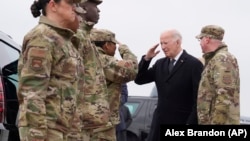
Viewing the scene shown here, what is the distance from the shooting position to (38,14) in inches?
152

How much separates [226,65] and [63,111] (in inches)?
124

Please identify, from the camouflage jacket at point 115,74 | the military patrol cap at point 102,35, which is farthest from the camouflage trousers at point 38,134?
the military patrol cap at point 102,35

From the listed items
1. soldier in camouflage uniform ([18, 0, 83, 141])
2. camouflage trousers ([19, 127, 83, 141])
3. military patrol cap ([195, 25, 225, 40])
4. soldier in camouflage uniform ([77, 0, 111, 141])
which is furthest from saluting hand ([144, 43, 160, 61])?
camouflage trousers ([19, 127, 83, 141])

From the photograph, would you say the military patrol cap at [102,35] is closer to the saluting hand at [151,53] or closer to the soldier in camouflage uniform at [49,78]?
the saluting hand at [151,53]

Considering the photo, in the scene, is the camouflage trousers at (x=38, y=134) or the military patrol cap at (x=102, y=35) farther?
the military patrol cap at (x=102, y=35)

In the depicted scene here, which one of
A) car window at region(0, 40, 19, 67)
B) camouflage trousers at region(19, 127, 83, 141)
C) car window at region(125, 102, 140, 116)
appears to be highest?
car window at region(0, 40, 19, 67)

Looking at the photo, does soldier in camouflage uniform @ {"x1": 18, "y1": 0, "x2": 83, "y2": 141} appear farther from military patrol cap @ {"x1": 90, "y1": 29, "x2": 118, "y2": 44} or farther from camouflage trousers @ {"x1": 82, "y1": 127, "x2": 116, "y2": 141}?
military patrol cap @ {"x1": 90, "y1": 29, "x2": 118, "y2": 44}

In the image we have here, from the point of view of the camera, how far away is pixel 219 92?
6180 mm

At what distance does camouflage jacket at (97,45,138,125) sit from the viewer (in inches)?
211

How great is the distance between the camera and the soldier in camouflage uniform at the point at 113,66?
5363 millimetres

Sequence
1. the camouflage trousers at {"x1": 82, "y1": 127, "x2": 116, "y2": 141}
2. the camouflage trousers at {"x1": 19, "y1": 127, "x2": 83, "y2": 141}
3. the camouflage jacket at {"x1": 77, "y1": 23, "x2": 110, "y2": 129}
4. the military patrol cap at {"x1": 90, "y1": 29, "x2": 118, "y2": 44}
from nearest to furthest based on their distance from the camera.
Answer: the camouflage trousers at {"x1": 19, "y1": 127, "x2": 83, "y2": 141} → the camouflage jacket at {"x1": 77, "y1": 23, "x2": 110, "y2": 129} → the camouflage trousers at {"x1": 82, "y1": 127, "x2": 116, "y2": 141} → the military patrol cap at {"x1": 90, "y1": 29, "x2": 118, "y2": 44}

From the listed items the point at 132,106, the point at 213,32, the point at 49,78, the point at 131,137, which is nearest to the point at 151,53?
the point at 213,32

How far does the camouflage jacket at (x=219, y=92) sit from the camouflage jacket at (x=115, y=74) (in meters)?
1.06

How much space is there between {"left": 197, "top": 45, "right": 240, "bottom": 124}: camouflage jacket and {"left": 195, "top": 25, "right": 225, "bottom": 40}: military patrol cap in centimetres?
43
